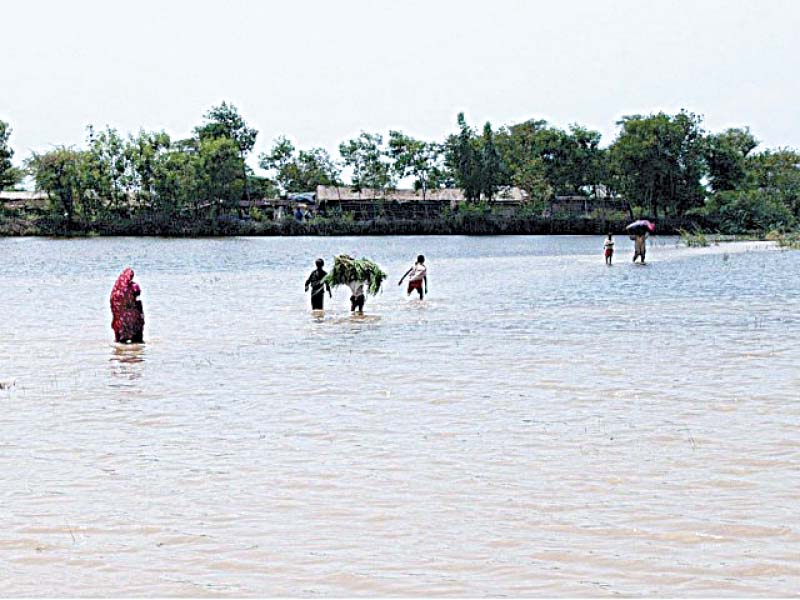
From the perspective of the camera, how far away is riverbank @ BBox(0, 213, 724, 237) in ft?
351

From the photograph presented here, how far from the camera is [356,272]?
904 inches

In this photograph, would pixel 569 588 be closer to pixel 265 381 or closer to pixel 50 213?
pixel 265 381

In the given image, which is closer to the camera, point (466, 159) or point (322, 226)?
point (322, 226)

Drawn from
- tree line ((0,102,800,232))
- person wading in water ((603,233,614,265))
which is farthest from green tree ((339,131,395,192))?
person wading in water ((603,233,614,265))

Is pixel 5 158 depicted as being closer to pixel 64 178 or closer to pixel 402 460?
pixel 64 178

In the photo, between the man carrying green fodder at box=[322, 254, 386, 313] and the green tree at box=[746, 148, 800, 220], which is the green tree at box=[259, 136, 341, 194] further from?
the man carrying green fodder at box=[322, 254, 386, 313]

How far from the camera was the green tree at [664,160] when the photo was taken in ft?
345

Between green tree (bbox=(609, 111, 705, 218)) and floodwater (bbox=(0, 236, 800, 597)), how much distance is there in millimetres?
85138

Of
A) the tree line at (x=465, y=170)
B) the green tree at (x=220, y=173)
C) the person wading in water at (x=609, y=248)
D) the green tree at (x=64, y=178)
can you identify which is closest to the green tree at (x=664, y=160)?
the tree line at (x=465, y=170)

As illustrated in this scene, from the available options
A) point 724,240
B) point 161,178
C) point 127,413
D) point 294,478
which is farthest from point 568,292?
point 161,178

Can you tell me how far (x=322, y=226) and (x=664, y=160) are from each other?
1236 inches

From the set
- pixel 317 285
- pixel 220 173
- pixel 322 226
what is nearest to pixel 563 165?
pixel 322 226

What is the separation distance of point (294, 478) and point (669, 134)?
330ft

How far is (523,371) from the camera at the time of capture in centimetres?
1577
